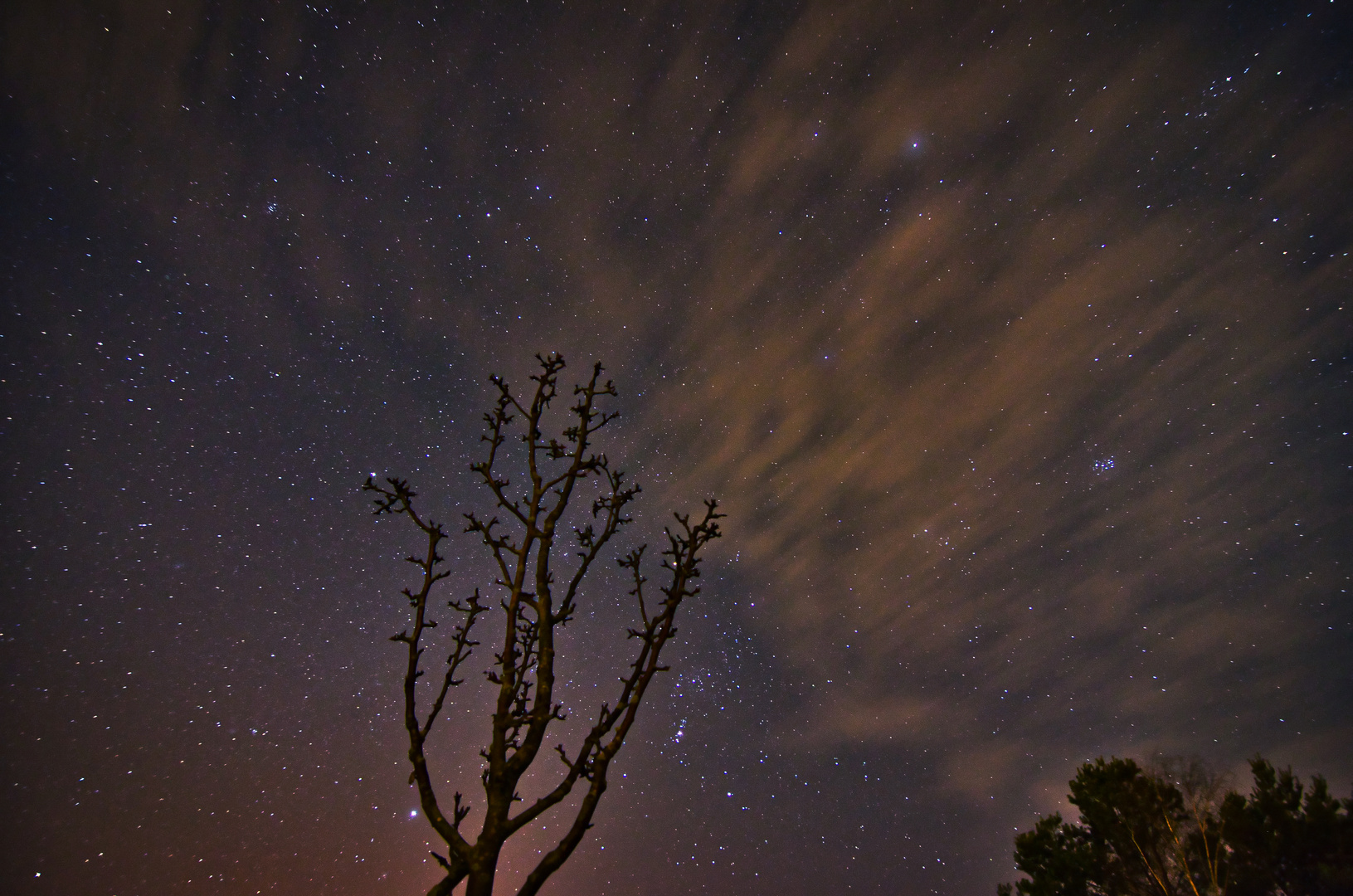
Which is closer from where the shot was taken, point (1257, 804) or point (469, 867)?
point (469, 867)

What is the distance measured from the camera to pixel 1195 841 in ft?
81.2

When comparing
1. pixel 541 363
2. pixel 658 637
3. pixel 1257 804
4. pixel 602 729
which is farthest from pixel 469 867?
pixel 1257 804

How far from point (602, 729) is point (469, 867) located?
51.1 inches

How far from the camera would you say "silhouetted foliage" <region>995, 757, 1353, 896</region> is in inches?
933

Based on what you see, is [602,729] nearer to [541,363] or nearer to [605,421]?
[605,421]

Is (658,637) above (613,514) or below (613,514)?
below

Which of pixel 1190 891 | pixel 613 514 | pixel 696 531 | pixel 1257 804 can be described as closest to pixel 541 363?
pixel 613 514

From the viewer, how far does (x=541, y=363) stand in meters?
6.46

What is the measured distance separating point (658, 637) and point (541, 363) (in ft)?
11.0

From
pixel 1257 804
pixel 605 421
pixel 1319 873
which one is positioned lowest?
pixel 1319 873

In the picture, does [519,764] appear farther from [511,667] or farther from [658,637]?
[658,637]

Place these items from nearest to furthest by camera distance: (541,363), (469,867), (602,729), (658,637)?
(469,867) < (602,729) < (658,637) < (541,363)

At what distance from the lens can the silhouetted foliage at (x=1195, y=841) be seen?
2370 centimetres

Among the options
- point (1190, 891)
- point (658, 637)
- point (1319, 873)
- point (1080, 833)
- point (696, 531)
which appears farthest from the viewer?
point (1080, 833)
